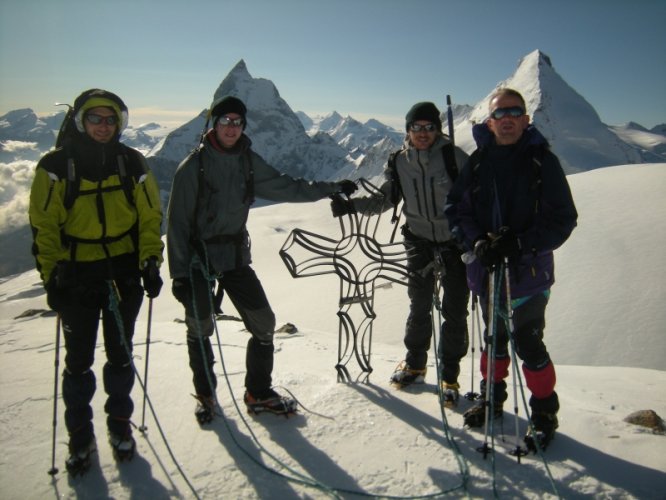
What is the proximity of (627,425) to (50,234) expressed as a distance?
201 inches

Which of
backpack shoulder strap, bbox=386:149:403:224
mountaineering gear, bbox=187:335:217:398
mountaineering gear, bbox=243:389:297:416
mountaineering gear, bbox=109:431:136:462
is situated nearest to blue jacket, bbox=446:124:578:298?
backpack shoulder strap, bbox=386:149:403:224

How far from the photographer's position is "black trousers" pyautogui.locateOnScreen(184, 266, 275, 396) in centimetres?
413

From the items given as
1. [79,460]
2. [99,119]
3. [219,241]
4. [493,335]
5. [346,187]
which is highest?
[99,119]

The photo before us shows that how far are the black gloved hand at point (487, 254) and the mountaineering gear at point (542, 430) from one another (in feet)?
4.61

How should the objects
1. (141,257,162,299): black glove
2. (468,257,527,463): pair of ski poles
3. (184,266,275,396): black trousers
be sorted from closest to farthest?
(468,257,527,463): pair of ski poles
(141,257,162,299): black glove
(184,266,275,396): black trousers

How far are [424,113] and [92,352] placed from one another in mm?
3702

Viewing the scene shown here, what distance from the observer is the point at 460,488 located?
128 inches

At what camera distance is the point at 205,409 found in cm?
423

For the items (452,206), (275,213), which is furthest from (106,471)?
(275,213)

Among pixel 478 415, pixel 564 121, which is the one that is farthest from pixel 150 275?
pixel 564 121

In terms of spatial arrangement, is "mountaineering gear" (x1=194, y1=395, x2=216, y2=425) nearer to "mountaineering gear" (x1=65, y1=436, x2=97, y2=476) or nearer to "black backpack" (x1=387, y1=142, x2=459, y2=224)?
"mountaineering gear" (x1=65, y1=436, x2=97, y2=476)

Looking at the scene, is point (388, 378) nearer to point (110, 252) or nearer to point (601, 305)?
point (110, 252)

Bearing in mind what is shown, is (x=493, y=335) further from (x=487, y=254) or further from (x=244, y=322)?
(x=244, y=322)

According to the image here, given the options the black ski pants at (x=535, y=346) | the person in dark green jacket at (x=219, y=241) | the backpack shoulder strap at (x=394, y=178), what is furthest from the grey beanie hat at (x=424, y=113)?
the black ski pants at (x=535, y=346)
